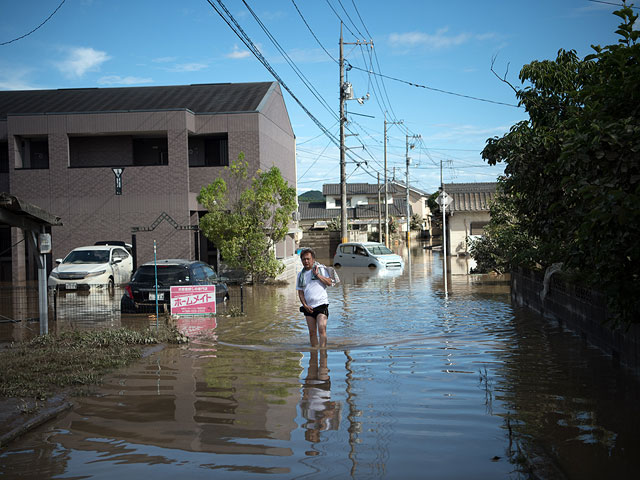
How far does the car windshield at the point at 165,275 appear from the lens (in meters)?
15.5


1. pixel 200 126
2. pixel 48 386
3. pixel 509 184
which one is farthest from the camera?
pixel 200 126

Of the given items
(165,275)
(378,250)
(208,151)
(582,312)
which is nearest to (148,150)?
(208,151)

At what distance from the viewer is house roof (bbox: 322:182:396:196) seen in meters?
80.7

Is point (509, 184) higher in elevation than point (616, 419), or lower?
higher

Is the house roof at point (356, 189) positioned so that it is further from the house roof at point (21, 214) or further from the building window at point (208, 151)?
the house roof at point (21, 214)

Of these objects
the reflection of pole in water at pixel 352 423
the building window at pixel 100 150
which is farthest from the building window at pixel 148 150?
the reflection of pole in water at pixel 352 423

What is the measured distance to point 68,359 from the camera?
31.2 ft

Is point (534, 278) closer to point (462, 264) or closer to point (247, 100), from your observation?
point (462, 264)

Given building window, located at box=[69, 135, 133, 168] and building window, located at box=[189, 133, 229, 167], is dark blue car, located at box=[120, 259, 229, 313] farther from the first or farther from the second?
building window, located at box=[69, 135, 133, 168]

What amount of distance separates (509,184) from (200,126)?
2026 centimetres

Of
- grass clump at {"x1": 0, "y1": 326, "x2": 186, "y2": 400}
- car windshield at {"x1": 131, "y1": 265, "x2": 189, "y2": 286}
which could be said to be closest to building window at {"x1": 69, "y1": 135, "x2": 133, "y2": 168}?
car windshield at {"x1": 131, "y1": 265, "x2": 189, "y2": 286}

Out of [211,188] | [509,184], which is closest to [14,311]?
[211,188]

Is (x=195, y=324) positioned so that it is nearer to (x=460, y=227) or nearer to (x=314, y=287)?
(x=314, y=287)

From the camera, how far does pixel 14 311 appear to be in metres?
17.8
